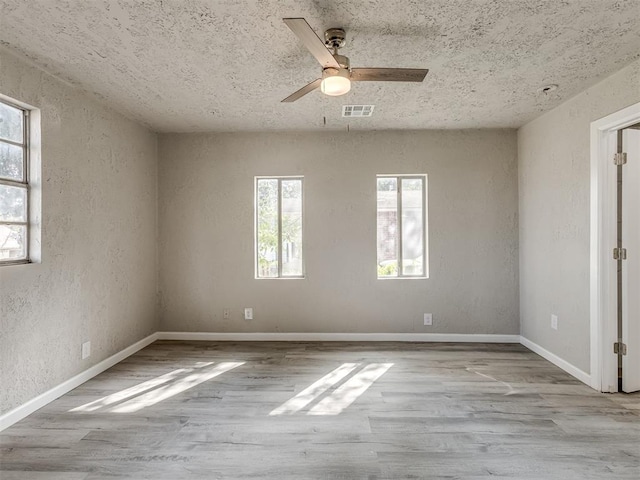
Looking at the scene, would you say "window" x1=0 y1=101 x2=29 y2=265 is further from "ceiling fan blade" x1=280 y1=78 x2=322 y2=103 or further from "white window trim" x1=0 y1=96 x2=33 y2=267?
"ceiling fan blade" x1=280 y1=78 x2=322 y2=103

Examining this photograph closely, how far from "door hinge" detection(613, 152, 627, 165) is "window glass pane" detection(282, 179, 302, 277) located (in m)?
3.03

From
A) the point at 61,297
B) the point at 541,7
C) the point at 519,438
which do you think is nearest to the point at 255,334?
the point at 61,297

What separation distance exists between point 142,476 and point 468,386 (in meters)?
2.45

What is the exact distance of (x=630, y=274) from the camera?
272 cm

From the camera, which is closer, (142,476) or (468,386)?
(142,476)

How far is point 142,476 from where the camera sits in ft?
5.90

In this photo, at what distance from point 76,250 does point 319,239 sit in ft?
7.99

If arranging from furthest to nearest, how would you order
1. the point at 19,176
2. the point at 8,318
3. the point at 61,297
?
1. the point at 61,297
2. the point at 19,176
3. the point at 8,318

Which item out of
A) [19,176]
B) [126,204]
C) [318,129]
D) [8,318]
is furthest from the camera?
[318,129]

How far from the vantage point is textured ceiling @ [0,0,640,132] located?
185 cm

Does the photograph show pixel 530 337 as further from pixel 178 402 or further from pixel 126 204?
pixel 126 204

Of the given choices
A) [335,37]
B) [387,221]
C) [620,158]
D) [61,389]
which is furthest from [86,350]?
[620,158]

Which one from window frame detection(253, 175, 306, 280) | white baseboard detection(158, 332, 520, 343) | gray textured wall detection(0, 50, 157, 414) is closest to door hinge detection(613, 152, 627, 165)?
white baseboard detection(158, 332, 520, 343)

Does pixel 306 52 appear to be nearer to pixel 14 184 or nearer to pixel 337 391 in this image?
pixel 14 184
